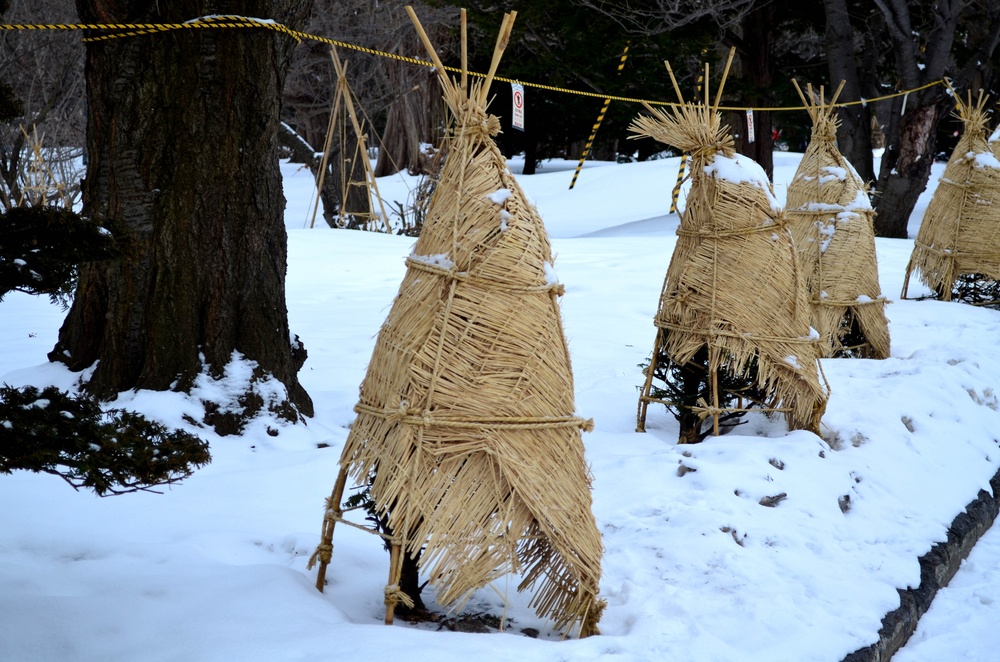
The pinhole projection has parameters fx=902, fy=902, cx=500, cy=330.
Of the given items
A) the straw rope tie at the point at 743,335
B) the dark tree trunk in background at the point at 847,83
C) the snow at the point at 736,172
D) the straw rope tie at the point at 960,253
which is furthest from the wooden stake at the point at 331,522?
the dark tree trunk in background at the point at 847,83

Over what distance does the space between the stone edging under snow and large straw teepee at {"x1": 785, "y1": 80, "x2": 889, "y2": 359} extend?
1580 millimetres

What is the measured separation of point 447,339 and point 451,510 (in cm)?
46

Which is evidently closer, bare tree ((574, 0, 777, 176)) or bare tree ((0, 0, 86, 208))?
bare tree ((0, 0, 86, 208))

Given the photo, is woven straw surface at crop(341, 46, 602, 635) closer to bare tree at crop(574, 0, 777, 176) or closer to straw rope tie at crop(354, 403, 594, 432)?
straw rope tie at crop(354, 403, 594, 432)

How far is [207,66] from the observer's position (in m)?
3.85

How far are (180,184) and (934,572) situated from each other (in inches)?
137

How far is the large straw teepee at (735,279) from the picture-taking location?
4.13 m

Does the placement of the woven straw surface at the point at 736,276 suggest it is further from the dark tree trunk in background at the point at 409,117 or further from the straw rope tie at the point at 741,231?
the dark tree trunk in background at the point at 409,117

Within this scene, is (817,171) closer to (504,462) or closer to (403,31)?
(504,462)

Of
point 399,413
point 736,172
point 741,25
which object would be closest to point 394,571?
point 399,413

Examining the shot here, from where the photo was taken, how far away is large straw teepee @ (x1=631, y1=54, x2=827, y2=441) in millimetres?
4133

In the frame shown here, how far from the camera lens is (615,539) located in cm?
332

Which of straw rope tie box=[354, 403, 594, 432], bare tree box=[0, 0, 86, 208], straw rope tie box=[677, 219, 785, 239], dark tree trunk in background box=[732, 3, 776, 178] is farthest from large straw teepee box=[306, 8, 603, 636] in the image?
dark tree trunk in background box=[732, 3, 776, 178]

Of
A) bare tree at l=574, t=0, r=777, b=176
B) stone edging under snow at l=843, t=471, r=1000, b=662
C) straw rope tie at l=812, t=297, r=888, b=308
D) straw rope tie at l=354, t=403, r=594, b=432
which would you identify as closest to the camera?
straw rope tie at l=354, t=403, r=594, b=432
